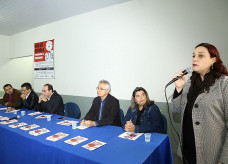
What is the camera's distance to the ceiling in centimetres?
296

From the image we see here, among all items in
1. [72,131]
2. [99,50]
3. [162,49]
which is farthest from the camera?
[99,50]

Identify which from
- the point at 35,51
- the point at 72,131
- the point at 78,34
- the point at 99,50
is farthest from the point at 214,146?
the point at 35,51

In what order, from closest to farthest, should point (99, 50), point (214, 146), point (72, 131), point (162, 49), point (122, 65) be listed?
point (214, 146), point (72, 131), point (162, 49), point (122, 65), point (99, 50)

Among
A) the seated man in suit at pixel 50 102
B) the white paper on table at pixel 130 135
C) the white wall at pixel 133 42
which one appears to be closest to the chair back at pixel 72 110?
the seated man in suit at pixel 50 102

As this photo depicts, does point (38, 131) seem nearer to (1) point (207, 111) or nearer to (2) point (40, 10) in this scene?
(1) point (207, 111)

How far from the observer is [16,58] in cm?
555

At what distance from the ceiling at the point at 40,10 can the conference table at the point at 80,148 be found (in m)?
2.31

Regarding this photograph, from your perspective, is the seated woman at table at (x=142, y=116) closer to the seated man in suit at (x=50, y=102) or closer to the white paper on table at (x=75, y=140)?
the white paper on table at (x=75, y=140)

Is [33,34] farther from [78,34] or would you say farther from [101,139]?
[101,139]

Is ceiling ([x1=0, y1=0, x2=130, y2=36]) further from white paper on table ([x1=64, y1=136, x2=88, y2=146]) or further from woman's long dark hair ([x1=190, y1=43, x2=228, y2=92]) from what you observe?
white paper on table ([x1=64, y1=136, x2=88, y2=146])

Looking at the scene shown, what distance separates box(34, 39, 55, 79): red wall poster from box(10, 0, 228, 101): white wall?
20 centimetres

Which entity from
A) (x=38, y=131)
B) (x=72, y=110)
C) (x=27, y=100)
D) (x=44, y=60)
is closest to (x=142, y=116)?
(x=38, y=131)

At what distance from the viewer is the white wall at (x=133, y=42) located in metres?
2.31

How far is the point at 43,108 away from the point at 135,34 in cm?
237
